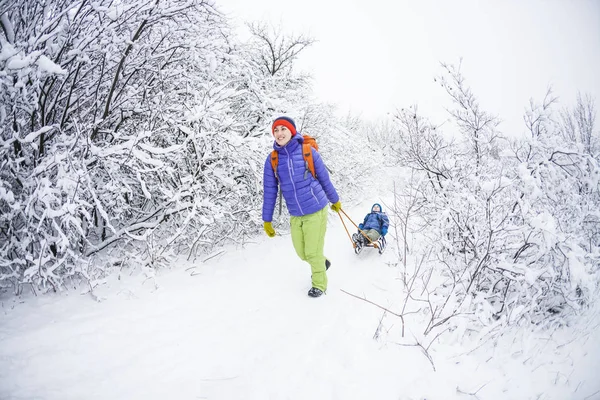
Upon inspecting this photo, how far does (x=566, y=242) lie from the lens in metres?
2.25

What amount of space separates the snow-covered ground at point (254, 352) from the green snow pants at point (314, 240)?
0.84 feet

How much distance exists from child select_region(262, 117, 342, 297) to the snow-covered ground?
0.49 m

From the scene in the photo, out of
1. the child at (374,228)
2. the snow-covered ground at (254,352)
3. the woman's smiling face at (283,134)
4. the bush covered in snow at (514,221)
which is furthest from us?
the child at (374,228)

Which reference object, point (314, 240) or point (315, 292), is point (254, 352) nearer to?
point (315, 292)

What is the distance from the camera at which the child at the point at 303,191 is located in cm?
310

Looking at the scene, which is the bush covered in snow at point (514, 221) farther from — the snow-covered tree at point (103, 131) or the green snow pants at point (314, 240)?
the snow-covered tree at point (103, 131)

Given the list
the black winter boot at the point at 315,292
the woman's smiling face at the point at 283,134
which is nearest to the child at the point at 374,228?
the black winter boot at the point at 315,292

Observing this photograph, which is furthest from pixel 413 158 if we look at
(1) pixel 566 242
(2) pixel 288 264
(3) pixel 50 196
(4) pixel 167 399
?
(3) pixel 50 196

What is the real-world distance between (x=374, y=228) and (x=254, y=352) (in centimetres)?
334

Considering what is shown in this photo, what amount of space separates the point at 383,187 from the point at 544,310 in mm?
13755

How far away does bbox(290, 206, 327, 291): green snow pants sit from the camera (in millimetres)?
3156

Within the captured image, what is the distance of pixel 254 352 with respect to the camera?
2.16m

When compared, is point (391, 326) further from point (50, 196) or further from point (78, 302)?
point (50, 196)

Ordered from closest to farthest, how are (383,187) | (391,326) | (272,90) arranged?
(391,326)
(272,90)
(383,187)
